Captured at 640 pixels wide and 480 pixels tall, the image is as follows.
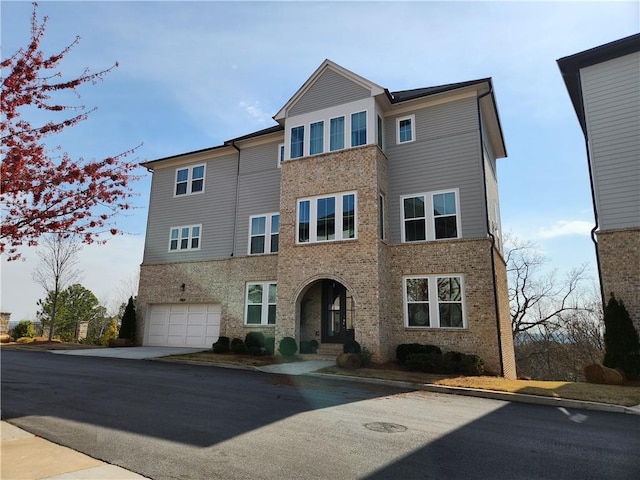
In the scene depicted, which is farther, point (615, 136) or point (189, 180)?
point (189, 180)

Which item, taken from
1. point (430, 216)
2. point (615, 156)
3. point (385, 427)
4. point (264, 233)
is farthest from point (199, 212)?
point (615, 156)

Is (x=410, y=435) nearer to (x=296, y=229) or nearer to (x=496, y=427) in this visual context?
A: (x=496, y=427)

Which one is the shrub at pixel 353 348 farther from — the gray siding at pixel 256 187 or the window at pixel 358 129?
the window at pixel 358 129

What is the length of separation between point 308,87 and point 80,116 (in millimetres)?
14145

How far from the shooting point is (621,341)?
11695mm

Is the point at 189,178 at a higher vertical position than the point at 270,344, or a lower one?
higher

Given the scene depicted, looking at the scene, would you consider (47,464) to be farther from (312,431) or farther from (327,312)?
(327,312)

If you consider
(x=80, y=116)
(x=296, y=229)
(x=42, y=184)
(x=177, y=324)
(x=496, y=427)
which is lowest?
(x=496, y=427)

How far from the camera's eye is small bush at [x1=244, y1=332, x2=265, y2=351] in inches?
688

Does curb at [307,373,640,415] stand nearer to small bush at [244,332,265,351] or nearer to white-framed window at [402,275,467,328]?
white-framed window at [402,275,467,328]

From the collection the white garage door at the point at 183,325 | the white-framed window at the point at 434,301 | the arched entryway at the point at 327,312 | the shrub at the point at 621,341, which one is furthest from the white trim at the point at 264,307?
the shrub at the point at 621,341

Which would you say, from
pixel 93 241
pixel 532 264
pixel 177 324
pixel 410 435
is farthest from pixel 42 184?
pixel 532 264

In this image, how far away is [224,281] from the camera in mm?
20266

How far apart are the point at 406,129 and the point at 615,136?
7462 millimetres
